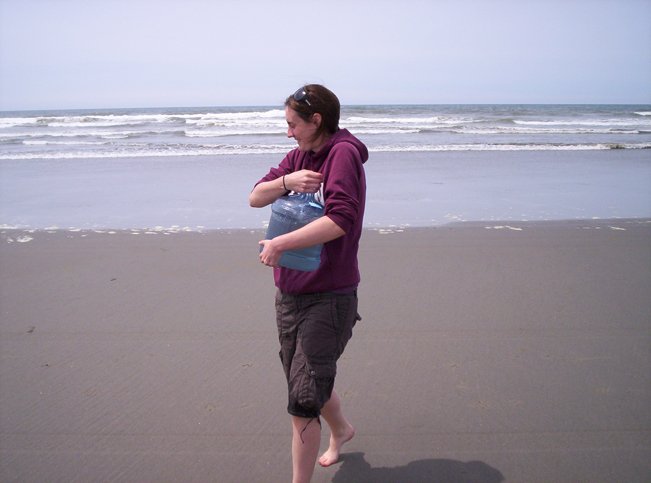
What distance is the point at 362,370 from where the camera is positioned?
10.3 feet

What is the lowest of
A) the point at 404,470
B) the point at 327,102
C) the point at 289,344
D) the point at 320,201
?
the point at 404,470

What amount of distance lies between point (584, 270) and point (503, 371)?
2151mm

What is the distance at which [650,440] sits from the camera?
246 centimetres

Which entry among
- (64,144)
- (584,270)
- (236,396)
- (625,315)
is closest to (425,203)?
(584,270)

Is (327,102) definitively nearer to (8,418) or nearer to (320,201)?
(320,201)

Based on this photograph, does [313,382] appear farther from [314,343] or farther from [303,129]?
[303,129]

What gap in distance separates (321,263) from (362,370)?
1420mm

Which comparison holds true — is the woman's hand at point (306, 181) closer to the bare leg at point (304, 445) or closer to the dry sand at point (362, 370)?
the bare leg at point (304, 445)

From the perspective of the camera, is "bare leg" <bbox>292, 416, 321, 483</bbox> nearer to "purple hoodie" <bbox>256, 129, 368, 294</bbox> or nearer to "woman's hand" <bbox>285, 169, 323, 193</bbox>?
"purple hoodie" <bbox>256, 129, 368, 294</bbox>

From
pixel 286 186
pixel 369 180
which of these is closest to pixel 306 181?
pixel 286 186

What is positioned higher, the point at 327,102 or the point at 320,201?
the point at 327,102

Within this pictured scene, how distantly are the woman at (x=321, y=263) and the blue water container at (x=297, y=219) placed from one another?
0.10ft

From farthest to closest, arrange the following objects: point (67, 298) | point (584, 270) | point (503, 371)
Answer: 1. point (584, 270)
2. point (67, 298)
3. point (503, 371)

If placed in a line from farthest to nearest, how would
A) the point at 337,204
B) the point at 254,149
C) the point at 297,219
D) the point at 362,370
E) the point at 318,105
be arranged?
the point at 254,149 → the point at 362,370 → the point at 297,219 → the point at 318,105 → the point at 337,204
